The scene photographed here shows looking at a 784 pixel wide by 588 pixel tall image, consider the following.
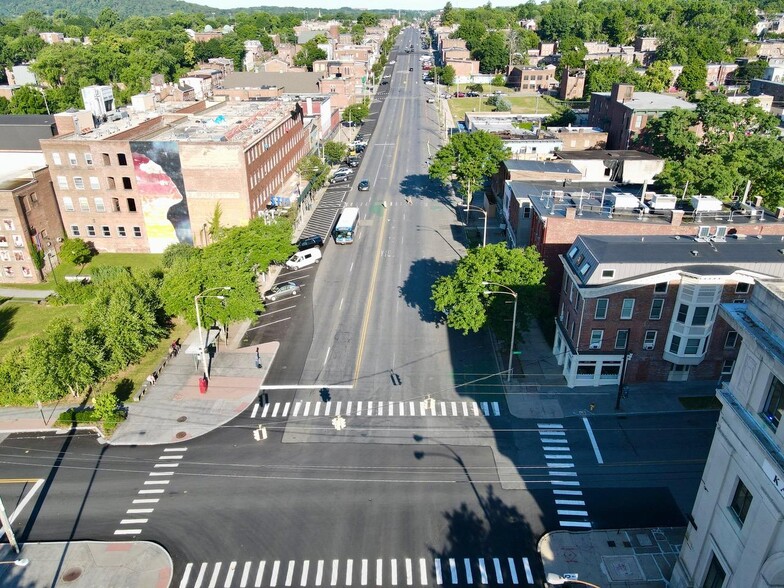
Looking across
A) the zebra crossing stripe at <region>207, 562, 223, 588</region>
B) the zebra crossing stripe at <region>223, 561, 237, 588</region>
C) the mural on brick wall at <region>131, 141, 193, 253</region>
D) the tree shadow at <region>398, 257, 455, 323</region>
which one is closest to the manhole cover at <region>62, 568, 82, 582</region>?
the zebra crossing stripe at <region>207, 562, 223, 588</region>

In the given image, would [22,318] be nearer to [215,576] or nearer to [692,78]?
[215,576]

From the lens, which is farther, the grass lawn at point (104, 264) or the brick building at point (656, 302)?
the grass lawn at point (104, 264)

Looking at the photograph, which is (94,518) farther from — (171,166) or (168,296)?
(171,166)

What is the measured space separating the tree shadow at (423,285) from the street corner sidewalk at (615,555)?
95.3 ft

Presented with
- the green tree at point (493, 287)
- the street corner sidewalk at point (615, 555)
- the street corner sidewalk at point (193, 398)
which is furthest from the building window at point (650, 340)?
the street corner sidewalk at point (193, 398)

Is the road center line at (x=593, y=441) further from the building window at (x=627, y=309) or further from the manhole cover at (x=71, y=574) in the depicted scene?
the manhole cover at (x=71, y=574)

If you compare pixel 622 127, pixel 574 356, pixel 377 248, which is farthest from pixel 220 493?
pixel 622 127

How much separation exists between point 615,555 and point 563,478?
21.4 ft

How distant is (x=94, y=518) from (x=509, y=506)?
26.9 m

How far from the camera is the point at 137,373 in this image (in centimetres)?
5231

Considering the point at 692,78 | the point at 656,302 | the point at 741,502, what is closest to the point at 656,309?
the point at 656,302

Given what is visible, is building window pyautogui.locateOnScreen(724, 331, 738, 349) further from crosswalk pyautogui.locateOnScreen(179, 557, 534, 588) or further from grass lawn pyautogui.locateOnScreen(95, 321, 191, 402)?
grass lawn pyautogui.locateOnScreen(95, 321, 191, 402)

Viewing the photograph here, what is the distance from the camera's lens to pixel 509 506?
36969 millimetres

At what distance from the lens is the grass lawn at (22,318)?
5816 cm
